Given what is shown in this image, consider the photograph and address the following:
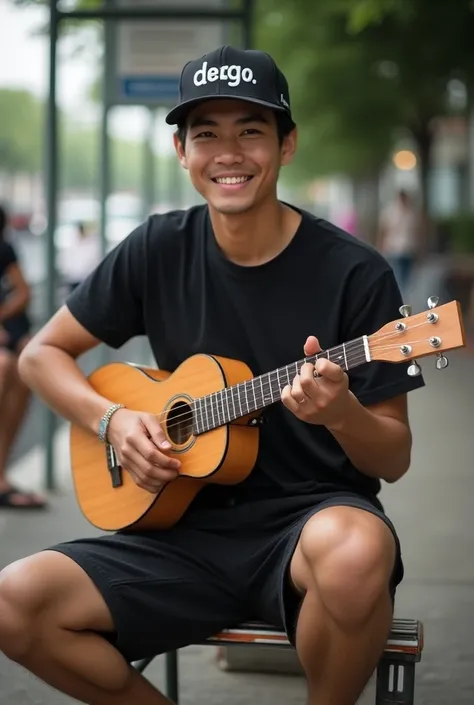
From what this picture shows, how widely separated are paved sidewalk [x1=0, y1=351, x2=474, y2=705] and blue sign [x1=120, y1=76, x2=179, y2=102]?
2202 millimetres

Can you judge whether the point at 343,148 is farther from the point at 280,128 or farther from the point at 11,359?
the point at 280,128

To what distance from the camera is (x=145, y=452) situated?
3012mm

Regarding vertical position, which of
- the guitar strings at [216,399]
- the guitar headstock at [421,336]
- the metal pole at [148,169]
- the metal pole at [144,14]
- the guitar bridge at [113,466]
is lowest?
the guitar bridge at [113,466]

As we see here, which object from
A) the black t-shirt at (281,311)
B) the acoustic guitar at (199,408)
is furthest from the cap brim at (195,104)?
the acoustic guitar at (199,408)

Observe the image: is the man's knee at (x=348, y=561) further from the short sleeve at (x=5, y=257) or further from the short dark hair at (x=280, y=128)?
the short sleeve at (x=5, y=257)

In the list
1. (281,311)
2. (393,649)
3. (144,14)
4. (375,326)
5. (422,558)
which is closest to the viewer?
(393,649)

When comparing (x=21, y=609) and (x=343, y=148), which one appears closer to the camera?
(x=21, y=609)

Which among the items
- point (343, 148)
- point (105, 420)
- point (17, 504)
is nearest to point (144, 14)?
point (17, 504)

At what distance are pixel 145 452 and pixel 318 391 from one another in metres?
0.57

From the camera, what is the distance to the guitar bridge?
3.25 m

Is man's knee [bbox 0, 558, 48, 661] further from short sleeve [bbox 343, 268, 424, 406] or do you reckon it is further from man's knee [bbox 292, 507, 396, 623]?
short sleeve [bbox 343, 268, 424, 406]

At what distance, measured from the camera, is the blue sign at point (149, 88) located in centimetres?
746

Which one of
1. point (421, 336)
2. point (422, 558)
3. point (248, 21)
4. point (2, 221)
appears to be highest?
point (248, 21)

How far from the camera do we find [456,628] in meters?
4.42
